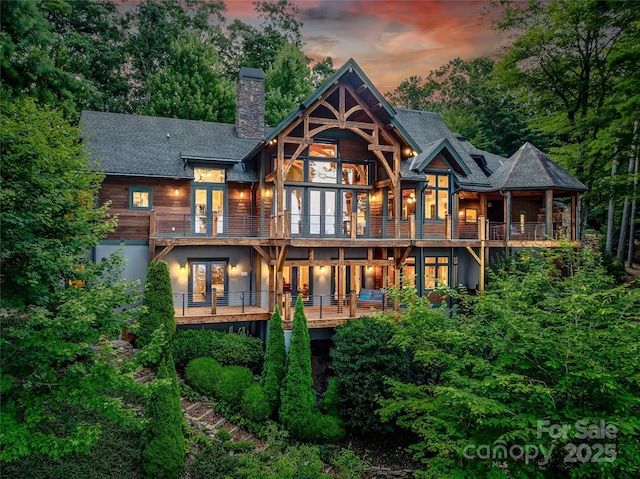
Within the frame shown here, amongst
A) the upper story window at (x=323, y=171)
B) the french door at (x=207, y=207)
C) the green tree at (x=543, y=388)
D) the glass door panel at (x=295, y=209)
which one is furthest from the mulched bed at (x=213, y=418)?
the upper story window at (x=323, y=171)

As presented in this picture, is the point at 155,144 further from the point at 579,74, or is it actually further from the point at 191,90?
the point at 579,74

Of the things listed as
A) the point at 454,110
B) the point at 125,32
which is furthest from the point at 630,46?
the point at 125,32

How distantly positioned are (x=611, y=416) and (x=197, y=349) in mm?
10987

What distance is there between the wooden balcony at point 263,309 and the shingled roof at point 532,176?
852cm

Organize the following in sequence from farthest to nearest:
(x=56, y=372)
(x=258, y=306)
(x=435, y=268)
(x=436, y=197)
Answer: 1. (x=435, y=268)
2. (x=436, y=197)
3. (x=258, y=306)
4. (x=56, y=372)

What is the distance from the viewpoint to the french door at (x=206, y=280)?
15.9 metres

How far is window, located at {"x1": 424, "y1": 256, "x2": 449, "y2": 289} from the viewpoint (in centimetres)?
1822

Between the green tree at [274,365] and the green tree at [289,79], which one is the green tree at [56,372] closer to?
the green tree at [274,365]

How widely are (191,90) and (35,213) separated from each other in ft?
77.6

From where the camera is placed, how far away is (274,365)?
1190 centimetres

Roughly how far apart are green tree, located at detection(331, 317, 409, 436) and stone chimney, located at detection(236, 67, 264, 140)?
11.8 meters

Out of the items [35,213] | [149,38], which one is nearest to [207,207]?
[35,213]

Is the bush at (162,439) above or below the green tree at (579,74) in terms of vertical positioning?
below

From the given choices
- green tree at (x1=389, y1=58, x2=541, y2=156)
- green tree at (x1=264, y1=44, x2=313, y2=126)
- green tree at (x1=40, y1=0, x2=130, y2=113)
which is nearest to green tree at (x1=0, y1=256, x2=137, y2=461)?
green tree at (x1=264, y1=44, x2=313, y2=126)
